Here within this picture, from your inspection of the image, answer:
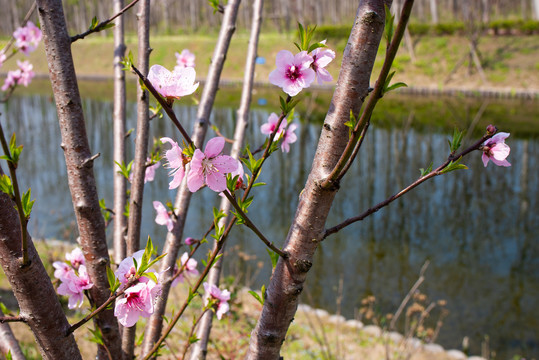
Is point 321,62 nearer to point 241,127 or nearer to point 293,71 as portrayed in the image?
point 293,71

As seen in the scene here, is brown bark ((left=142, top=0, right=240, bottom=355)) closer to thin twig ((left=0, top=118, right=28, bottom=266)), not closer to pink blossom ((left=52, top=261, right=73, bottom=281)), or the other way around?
pink blossom ((left=52, top=261, right=73, bottom=281))

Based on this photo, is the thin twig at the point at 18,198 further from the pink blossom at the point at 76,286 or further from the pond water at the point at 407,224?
the pond water at the point at 407,224

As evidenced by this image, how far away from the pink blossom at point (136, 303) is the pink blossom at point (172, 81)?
1.01ft

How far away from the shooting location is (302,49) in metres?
0.84

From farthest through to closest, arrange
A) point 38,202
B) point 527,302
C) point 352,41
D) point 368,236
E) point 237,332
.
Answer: point 38,202, point 368,236, point 527,302, point 237,332, point 352,41

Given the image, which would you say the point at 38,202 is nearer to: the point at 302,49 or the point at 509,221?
the point at 509,221

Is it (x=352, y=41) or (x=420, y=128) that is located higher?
(x=352, y=41)

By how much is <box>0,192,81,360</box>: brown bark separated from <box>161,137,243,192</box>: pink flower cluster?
0.99 feet

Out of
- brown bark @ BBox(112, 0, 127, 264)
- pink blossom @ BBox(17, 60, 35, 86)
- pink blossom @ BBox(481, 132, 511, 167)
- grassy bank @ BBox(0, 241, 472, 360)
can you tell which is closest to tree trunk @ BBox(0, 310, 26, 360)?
brown bark @ BBox(112, 0, 127, 264)

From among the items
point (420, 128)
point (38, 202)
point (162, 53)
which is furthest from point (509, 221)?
point (162, 53)

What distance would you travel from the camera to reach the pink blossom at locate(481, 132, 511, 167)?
87 cm

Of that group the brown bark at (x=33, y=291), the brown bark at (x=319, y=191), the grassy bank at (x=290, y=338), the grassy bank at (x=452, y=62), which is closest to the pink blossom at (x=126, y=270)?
the brown bark at (x=33, y=291)

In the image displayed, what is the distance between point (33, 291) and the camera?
0.80m

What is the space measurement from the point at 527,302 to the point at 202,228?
4.45m
